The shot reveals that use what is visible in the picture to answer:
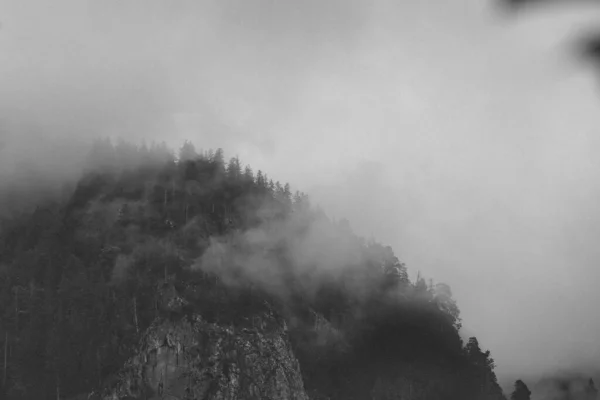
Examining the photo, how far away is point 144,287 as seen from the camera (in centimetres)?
15888

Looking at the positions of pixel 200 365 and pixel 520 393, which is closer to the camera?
pixel 200 365

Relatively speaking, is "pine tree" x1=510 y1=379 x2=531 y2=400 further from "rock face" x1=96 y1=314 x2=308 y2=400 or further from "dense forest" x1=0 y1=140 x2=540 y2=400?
"rock face" x1=96 y1=314 x2=308 y2=400

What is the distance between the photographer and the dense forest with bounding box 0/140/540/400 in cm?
14775

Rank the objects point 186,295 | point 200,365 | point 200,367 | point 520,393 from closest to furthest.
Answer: point 200,367 → point 200,365 → point 186,295 → point 520,393

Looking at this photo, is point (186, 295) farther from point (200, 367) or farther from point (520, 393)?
point (520, 393)

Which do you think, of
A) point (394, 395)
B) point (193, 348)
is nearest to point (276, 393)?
point (193, 348)

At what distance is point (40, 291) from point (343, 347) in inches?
2913

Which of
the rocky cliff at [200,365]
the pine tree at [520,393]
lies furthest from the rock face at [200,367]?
the pine tree at [520,393]

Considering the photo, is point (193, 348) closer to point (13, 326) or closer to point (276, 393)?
point (276, 393)

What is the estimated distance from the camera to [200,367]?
146m

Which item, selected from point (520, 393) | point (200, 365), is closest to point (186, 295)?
point (200, 365)

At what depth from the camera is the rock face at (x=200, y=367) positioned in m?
144

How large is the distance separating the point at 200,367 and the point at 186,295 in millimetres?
17187

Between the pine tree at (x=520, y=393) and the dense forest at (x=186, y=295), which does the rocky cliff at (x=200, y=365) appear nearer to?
the dense forest at (x=186, y=295)
